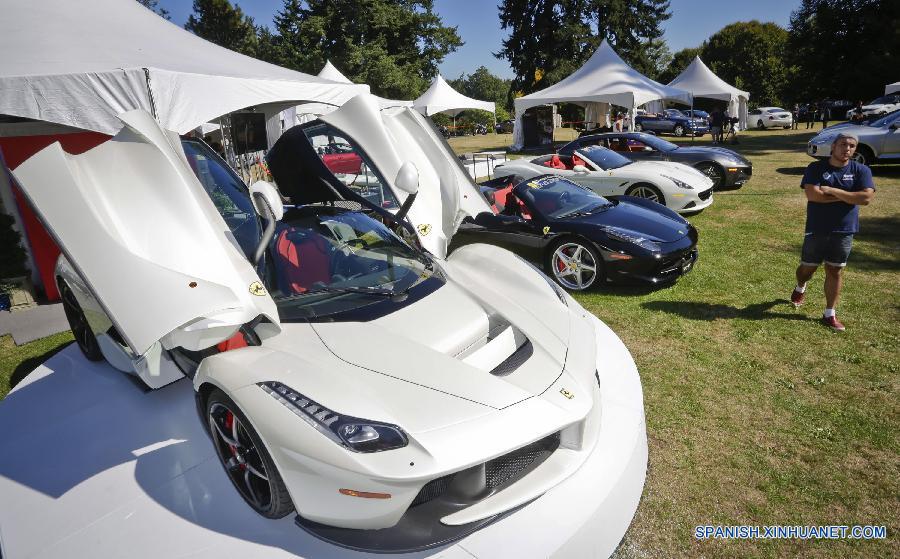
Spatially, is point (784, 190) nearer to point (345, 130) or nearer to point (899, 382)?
point (899, 382)

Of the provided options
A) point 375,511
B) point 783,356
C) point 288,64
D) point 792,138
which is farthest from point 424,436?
point 288,64

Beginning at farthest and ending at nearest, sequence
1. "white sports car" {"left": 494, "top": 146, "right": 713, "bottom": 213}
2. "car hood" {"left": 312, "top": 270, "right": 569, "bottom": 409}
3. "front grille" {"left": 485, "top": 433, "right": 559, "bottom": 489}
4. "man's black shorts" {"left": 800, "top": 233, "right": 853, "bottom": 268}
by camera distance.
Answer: "white sports car" {"left": 494, "top": 146, "right": 713, "bottom": 213}, "man's black shorts" {"left": 800, "top": 233, "right": 853, "bottom": 268}, "car hood" {"left": 312, "top": 270, "right": 569, "bottom": 409}, "front grille" {"left": 485, "top": 433, "right": 559, "bottom": 489}

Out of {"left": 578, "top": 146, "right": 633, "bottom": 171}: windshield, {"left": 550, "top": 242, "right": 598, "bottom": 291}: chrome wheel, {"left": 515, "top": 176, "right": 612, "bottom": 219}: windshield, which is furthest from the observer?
{"left": 578, "top": 146, "right": 633, "bottom": 171}: windshield

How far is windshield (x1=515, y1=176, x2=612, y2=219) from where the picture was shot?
18.7ft

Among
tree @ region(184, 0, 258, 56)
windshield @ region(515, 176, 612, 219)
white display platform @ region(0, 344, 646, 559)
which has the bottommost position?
white display platform @ region(0, 344, 646, 559)

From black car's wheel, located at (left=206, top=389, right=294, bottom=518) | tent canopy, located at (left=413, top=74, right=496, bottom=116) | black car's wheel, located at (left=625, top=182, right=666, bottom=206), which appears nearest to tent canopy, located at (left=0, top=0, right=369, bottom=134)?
black car's wheel, located at (left=206, top=389, right=294, bottom=518)

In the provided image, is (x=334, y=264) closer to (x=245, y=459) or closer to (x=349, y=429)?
(x=245, y=459)

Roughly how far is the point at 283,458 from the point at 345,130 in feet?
8.78

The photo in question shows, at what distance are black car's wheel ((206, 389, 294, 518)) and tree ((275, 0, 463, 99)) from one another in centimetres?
3578

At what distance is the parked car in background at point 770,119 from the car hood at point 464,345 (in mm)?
30358

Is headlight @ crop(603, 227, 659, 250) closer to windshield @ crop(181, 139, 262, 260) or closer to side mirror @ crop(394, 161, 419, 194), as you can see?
side mirror @ crop(394, 161, 419, 194)

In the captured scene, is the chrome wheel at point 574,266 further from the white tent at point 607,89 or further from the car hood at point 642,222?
the white tent at point 607,89

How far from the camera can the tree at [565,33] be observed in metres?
37.3

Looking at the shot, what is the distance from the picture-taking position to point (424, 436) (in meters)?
2.02
